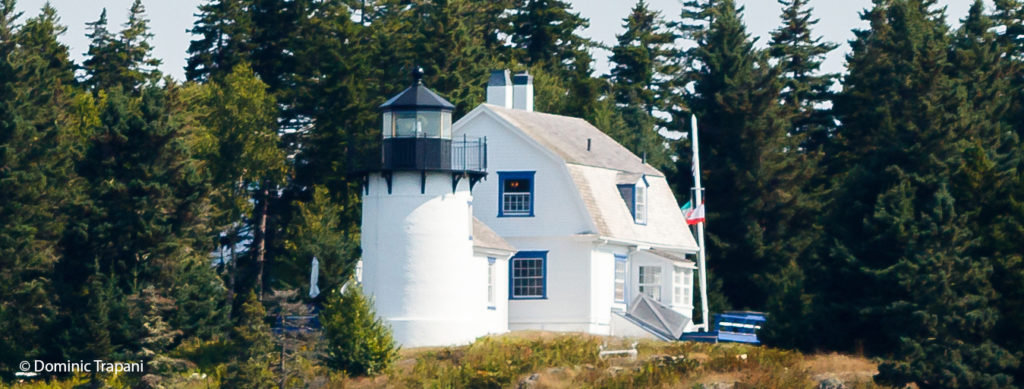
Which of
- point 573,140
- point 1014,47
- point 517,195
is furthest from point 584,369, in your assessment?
point 1014,47

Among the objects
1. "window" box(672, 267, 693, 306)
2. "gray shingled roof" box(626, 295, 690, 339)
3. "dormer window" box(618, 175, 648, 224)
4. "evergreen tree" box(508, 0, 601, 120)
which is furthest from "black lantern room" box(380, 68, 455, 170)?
"evergreen tree" box(508, 0, 601, 120)

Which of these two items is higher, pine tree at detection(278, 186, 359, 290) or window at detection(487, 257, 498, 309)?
pine tree at detection(278, 186, 359, 290)

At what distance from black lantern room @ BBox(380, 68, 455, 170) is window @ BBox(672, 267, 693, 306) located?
9661 millimetres

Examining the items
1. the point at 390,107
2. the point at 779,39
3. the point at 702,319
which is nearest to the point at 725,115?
the point at 702,319

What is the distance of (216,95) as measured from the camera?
56.4m

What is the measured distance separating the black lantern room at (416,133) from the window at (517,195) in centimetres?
456

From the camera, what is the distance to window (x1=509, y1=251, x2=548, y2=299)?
46969 millimetres

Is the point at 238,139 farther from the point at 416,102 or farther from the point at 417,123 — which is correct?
the point at 416,102

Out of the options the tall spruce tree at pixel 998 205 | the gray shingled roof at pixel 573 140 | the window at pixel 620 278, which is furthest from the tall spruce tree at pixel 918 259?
the gray shingled roof at pixel 573 140

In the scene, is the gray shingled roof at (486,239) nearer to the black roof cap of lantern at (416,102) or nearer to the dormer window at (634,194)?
the black roof cap of lantern at (416,102)

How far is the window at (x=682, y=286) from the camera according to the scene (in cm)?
5005

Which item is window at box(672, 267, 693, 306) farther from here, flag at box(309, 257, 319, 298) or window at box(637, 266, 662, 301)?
flag at box(309, 257, 319, 298)

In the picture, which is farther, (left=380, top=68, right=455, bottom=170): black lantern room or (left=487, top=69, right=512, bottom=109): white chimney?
(left=487, top=69, right=512, bottom=109): white chimney

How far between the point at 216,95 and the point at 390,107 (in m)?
14.9
